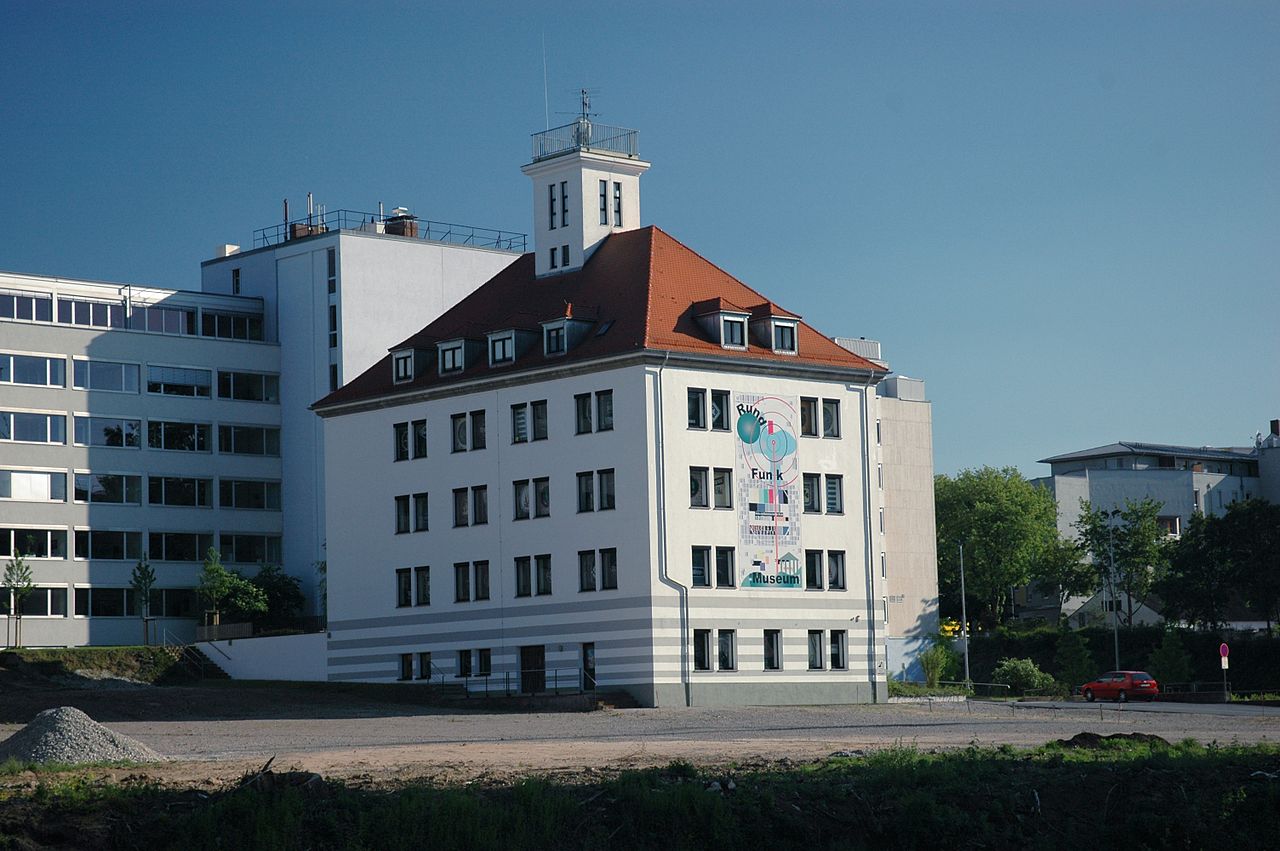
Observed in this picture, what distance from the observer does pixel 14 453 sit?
91.2 metres

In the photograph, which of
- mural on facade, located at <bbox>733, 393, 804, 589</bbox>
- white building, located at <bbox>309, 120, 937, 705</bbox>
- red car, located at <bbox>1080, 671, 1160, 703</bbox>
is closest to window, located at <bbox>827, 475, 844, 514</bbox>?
white building, located at <bbox>309, 120, 937, 705</bbox>

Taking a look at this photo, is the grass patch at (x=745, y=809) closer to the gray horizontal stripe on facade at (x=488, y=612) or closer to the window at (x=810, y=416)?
the gray horizontal stripe on facade at (x=488, y=612)

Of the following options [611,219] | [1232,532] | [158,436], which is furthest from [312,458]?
[1232,532]

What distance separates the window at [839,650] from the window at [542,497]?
11.4 m

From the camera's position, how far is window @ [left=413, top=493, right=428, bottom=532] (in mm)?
73438

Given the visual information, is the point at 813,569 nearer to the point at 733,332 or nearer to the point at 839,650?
the point at 839,650

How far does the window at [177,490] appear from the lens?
314ft

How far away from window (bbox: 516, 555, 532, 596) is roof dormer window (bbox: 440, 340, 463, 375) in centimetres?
810

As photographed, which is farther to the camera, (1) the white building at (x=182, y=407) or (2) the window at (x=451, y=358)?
(1) the white building at (x=182, y=407)

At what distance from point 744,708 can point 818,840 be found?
116ft

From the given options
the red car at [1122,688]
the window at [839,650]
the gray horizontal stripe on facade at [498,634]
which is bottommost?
the red car at [1122,688]

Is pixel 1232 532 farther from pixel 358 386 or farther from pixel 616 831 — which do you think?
pixel 616 831

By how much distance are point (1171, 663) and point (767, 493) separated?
40524mm

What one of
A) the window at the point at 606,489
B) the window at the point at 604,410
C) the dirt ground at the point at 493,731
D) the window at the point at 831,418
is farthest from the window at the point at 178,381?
the window at the point at 831,418
